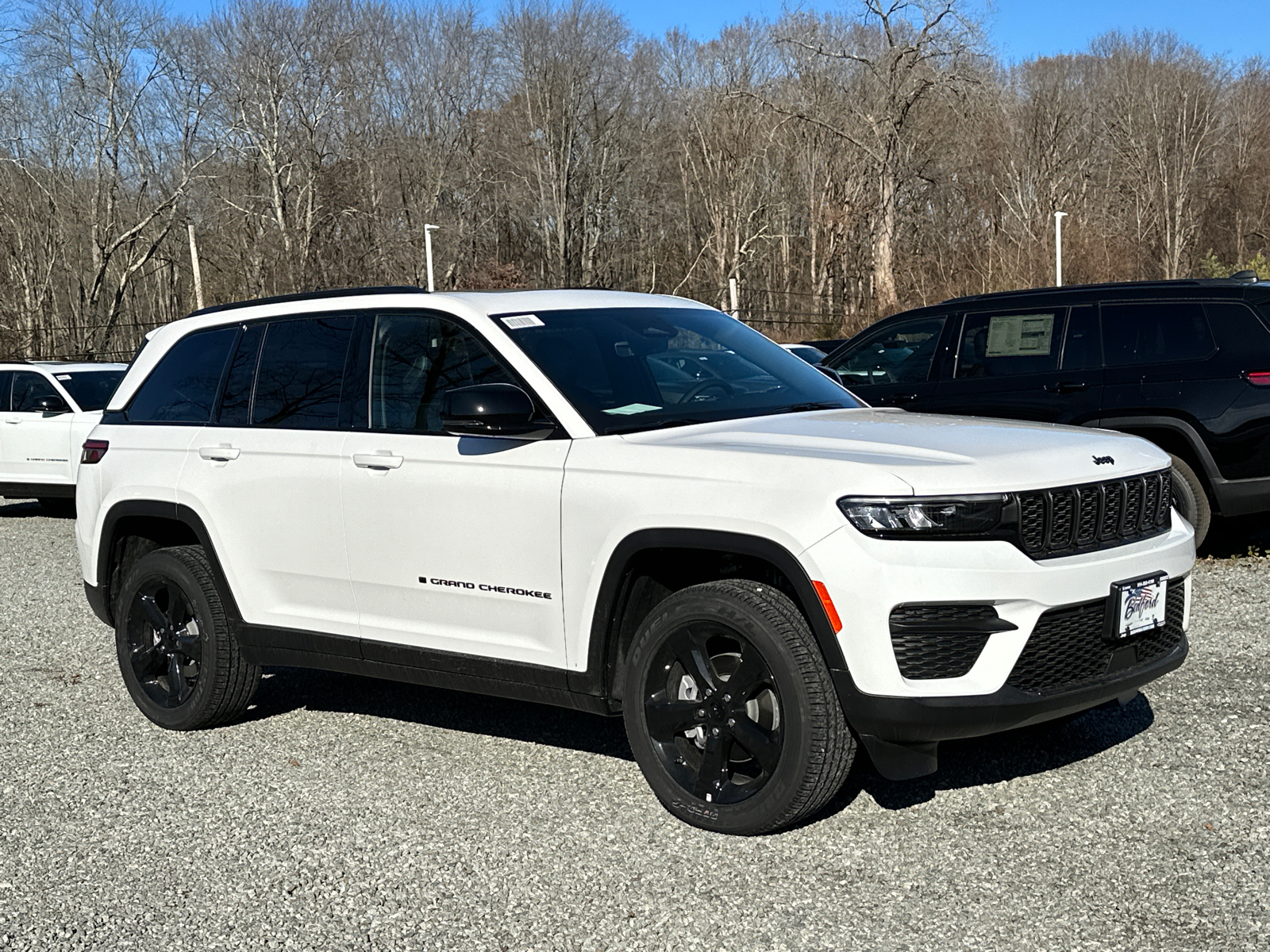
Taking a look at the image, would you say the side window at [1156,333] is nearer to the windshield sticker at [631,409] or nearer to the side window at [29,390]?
the windshield sticker at [631,409]

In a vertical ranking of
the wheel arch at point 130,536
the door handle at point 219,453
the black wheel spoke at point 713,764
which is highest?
the door handle at point 219,453

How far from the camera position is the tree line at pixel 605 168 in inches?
1801

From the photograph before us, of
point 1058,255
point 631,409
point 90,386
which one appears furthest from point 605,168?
point 631,409

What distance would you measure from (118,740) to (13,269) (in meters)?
48.4

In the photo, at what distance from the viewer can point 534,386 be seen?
500cm

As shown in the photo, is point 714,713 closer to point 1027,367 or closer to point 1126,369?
point 1126,369

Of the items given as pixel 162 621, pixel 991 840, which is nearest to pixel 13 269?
pixel 162 621

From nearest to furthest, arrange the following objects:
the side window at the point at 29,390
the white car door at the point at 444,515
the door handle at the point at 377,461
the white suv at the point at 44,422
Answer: the white car door at the point at 444,515, the door handle at the point at 377,461, the white suv at the point at 44,422, the side window at the point at 29,390

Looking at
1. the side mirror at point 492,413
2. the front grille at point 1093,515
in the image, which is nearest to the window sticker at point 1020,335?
the front grille at point 1093,515

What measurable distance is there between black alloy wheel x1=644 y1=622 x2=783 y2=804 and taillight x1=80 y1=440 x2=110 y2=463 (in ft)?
10.7

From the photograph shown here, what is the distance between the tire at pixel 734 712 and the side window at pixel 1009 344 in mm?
5722

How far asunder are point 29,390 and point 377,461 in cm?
1177

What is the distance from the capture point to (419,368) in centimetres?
539

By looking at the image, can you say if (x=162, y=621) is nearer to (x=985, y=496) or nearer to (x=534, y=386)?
(x=534, y=386)
